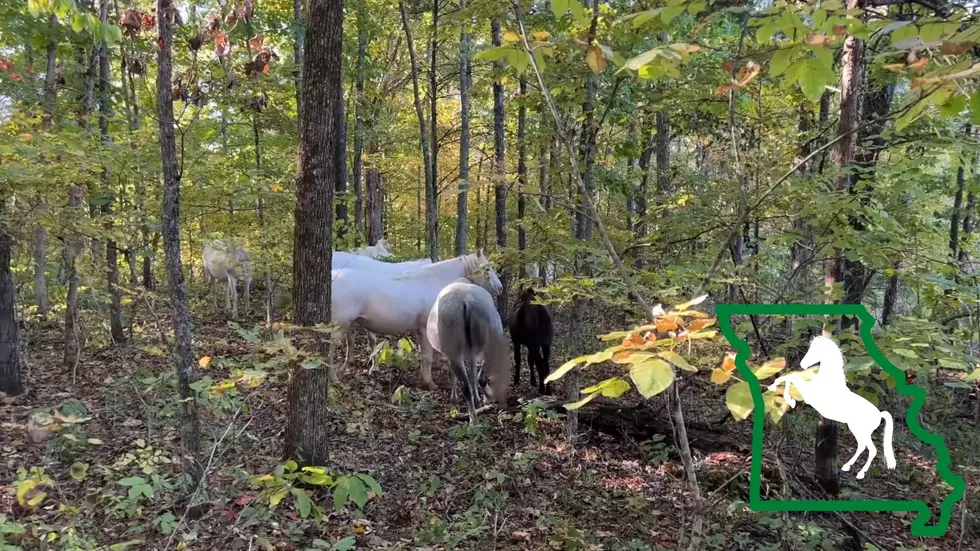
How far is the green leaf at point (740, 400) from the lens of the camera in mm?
1384

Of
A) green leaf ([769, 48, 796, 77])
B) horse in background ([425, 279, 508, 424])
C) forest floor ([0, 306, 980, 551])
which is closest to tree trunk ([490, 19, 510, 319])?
horse in background ([425, 279, 508, 424])

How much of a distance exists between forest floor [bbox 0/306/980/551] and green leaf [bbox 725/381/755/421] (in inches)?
84.2

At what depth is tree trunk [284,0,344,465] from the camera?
4.73 metres

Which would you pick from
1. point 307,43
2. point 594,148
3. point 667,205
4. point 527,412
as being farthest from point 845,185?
point 307,43

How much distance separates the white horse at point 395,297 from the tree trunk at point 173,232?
12.0ft

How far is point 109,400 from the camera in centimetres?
670

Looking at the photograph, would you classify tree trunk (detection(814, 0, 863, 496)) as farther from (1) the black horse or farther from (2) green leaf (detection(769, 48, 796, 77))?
(1) the black horse

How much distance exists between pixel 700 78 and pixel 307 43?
4.07m

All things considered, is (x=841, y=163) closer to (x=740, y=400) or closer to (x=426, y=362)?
(x=740, y=400)

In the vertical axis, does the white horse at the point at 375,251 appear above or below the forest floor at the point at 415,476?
above

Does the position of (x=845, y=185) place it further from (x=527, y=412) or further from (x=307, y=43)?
(x=307, y=43)

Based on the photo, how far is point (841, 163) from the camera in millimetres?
4457

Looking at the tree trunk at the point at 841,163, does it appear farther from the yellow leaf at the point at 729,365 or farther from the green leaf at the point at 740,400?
the green leaf at the point at 740,400

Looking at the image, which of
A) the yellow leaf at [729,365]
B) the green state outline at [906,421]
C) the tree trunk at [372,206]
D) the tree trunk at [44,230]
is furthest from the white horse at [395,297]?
the tree trunk at [372,206]
